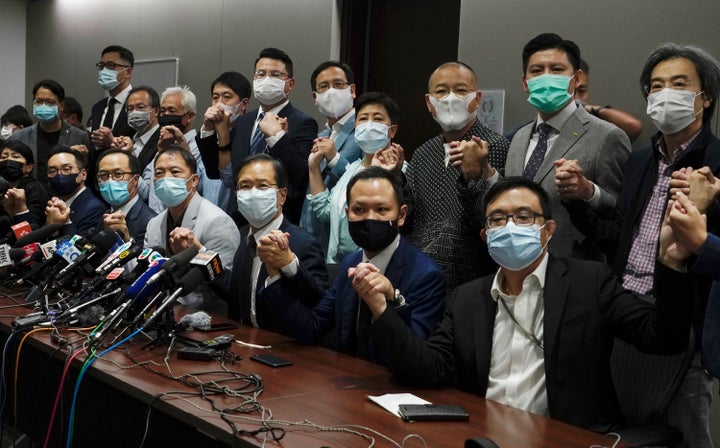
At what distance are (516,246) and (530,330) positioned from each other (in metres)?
0.25

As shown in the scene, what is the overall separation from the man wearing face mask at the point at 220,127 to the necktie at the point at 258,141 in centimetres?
17

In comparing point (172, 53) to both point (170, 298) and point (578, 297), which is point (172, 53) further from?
point (578, 297)

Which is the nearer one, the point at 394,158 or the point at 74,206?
the point at 394,158

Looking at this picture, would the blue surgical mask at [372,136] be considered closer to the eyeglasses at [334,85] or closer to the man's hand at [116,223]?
the eyeglasses at [334,85]

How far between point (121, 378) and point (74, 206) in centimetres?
260

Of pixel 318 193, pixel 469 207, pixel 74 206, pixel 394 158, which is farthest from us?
pixel 74 206

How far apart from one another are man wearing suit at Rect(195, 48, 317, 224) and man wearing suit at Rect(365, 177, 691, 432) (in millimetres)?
1697

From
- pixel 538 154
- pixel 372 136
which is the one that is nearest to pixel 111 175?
pixel 372 136

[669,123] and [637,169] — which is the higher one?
[669,123]

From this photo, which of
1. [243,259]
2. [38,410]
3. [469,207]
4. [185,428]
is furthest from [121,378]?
[469,207]

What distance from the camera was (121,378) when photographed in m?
2.16

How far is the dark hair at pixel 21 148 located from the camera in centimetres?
512

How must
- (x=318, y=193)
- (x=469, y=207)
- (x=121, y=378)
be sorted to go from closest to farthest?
1. (x=121, y=378)
2. (x=469, y=207)
3. (x=318, y=193)

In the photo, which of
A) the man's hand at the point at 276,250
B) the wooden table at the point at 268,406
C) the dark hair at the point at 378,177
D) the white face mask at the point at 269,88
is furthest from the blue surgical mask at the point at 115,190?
the dark hair at the point at 378,177
